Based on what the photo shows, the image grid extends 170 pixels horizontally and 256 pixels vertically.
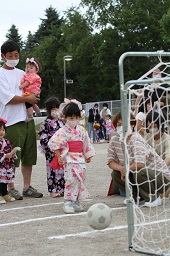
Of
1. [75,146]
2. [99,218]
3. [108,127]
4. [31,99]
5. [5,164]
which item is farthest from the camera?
[108,127]

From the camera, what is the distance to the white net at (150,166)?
520cm

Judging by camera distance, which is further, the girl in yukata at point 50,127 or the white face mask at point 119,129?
the girl in yukata at point 50,127

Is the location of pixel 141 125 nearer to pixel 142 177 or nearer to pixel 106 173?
pixel 142 177

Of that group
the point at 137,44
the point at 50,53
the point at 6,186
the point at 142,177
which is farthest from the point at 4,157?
the point at 50,53

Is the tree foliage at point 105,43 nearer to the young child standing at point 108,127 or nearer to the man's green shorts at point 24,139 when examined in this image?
the young child standing at point 108,127

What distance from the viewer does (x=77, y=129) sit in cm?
762

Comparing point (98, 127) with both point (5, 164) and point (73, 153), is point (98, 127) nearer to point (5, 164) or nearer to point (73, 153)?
point (5, 164)

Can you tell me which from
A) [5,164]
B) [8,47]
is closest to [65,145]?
[5,164]

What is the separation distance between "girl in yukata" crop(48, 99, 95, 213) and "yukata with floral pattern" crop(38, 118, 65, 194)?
1242mm

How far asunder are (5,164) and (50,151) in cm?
76

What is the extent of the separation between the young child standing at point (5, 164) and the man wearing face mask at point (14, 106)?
0.17 m

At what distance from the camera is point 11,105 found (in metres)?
8.52

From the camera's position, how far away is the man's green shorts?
859 cm

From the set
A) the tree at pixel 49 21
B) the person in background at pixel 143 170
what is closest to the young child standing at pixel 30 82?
the person in background at pixel 143 170
